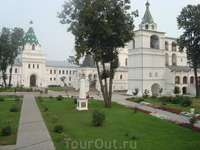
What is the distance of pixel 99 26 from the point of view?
1820cm

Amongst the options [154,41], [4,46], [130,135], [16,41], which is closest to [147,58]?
[154,41]

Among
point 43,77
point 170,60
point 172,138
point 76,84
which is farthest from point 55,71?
point 172,138

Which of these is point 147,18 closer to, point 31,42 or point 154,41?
point 154,41

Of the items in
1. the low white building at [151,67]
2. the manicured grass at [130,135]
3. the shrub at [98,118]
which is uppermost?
the low white building at [151,67]

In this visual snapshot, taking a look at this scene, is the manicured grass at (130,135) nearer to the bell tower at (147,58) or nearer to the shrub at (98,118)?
the shrub at (98,118)

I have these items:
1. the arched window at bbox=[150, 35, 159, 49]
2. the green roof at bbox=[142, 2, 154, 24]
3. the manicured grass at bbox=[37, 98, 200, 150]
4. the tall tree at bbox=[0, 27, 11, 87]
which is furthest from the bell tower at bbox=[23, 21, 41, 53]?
the manicured grass at bbox=[37, 98, 200, 150]

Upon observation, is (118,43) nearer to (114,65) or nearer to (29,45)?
(114,65)

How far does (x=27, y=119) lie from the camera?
1351 centimetres

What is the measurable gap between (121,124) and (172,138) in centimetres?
374

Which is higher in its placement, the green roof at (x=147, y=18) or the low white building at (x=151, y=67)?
the green roof at (x=147, y=18)

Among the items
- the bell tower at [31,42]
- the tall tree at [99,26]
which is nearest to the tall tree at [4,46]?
the bell tower at [31,42]

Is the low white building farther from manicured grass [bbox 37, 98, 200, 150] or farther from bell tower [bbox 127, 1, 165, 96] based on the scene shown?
manicured grass [bbox 37, 98, 200, 150]

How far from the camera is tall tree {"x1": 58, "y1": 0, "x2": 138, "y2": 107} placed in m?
17.8

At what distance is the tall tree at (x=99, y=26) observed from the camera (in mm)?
17812
